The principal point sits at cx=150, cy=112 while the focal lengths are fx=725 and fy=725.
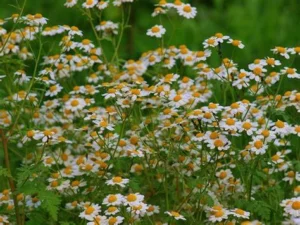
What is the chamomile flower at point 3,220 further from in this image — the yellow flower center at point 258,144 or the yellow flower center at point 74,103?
the yellow flower center at point 258,144

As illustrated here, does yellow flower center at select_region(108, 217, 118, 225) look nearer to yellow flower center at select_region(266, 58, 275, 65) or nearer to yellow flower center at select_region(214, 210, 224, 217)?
yellow flower center at select_region(214, 210, 224, 217)

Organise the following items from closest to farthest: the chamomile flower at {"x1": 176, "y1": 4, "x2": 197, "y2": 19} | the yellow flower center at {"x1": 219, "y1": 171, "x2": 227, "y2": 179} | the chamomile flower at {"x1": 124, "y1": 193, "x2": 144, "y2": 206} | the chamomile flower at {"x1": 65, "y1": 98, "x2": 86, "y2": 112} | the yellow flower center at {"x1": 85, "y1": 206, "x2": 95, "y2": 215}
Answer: the chamomile flower at {"x1": 124, "y1": 193, "x2": 144, "y2": 206} → the yellow flower center at {"x1": 85, "y1": 206, "x2": 95, "y2": 215} → the yellow flower center at {"x1": 219, "y1": 171, "x2": 227, "y2": 179} → the chamomile flower at {"x1": 65, "y1": 98, "x2": 86, "y2": 112} → the chamomile flower at {"x1": 176, "y1": 4, "x2": 197, "y2": 19}

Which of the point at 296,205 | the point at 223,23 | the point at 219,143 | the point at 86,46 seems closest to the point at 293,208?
the point at 296,205

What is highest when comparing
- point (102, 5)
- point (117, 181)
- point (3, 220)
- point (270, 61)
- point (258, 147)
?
point (102, 5)

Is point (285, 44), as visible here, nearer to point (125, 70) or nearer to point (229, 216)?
point (125, 70)

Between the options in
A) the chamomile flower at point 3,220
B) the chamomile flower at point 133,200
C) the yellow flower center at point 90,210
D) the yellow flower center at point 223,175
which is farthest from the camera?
the yellow flower center at point 223,175

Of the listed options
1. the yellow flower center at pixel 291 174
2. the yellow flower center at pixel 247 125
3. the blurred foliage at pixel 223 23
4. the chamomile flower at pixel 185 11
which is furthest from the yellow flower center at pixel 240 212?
the blurred foliage at pixel 223 23

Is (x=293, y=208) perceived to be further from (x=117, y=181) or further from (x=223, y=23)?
(x=223, y=23)

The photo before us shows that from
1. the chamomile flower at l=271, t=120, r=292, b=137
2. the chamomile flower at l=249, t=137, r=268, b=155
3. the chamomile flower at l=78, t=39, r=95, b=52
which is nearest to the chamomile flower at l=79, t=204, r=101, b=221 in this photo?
the chamomile flower at l=249, t=137, r=268, b=155

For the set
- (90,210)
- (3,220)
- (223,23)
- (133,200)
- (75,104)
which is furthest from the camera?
(223,23)

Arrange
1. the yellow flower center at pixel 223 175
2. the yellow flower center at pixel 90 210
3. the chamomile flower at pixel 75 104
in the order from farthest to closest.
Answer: the chamomile flower at pixel 75 104 < the yellow flower center at pixel 223 175 < the yellow flower center at pixel 90 210
